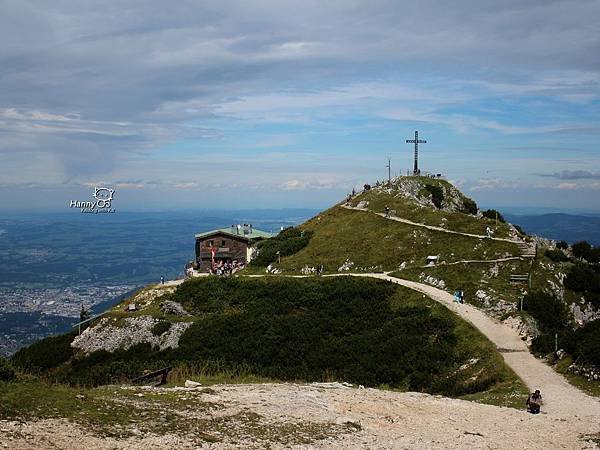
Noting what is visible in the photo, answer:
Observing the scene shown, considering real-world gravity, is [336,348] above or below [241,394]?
below

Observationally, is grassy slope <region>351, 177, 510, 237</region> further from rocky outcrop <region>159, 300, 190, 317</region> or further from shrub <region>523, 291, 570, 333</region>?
rocky outcrop <region>159, 300, 190, 317</region>

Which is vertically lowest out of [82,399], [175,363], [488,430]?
[175,363]

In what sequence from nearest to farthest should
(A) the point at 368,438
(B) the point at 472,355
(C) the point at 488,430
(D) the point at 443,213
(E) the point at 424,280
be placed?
(A) the point at 368,438, (C) the point at 488,430, (B) the point at 472,355, (E) the point at 424,280, (D) the point at 443,213

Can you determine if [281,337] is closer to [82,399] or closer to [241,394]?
[241,394]

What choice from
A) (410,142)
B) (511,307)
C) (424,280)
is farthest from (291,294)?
(410,142)

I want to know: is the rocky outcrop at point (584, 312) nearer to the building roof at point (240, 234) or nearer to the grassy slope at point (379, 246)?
the grassy slope at point (379, 246)

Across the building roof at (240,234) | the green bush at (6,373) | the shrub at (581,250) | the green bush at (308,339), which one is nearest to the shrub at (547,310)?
the green bush at (308,339)

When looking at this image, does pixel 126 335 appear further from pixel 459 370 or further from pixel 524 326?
pixel 524 326

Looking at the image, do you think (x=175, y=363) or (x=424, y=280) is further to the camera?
(x=424, y=280)

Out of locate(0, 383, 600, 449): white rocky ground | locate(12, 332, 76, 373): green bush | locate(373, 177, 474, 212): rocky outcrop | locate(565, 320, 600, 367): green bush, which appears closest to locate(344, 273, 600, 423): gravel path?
locate(0, 383, 600, 449): white rocky ground

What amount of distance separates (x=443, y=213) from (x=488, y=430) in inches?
2117

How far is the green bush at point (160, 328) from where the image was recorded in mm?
54219

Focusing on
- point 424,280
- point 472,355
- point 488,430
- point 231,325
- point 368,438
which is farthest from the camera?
point 424,280

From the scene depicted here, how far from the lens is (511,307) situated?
152ft
